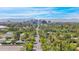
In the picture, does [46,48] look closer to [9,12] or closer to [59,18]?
[59,18]

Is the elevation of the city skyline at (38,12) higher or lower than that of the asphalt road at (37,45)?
higher

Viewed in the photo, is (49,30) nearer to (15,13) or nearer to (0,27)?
(15,13)

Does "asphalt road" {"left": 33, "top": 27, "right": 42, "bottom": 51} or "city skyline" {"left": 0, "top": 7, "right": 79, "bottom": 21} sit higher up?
Result: "city skyline" {"left": 0, "top": 7, "right": 79, "bottom": 21}

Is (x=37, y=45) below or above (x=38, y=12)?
below
